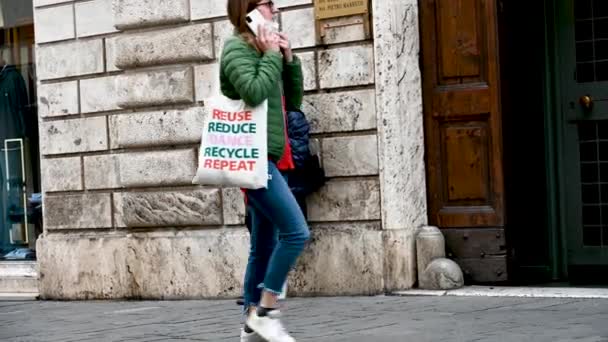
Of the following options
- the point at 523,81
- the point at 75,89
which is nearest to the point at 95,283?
the point at 75,89

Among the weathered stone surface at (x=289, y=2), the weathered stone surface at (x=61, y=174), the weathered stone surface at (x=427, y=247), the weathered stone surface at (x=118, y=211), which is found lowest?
the weathered stone surface at (x=427, y=247)

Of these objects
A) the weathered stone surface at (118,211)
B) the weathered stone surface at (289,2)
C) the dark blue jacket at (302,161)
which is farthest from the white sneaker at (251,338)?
the weathered stone surface at (118,211)

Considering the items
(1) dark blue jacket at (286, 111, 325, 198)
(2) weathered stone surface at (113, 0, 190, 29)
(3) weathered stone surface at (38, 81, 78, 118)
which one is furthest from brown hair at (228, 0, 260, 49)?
(3) weathered stone surface at (38, 81, 78, 118)

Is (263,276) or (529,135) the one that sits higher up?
(529,135)

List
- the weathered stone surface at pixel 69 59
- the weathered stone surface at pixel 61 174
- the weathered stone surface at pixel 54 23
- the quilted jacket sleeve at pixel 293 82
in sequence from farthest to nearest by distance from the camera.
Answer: the weathered stone surface at pixel 54 23
the weathered stone surface at pixel 61 174
the weathered stone surface at pixel 69 59
the quilted jacket sleeve at pixel 293 82

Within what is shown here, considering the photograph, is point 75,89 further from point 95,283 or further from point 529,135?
point 529,135

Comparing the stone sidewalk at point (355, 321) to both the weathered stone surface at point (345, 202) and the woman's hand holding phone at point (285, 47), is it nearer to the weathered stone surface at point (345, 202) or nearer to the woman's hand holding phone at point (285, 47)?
A: the weathered stone surface at point (345, 202)

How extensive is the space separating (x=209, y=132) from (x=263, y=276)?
2.83 feet

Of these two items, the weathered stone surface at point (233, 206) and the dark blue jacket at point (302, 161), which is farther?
the weathered stone surface at point (233, 206)

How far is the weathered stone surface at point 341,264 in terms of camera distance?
9.60m

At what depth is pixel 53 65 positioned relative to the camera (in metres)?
11.8

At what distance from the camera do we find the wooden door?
9656 millimetres

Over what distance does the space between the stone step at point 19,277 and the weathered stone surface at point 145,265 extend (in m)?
0.58

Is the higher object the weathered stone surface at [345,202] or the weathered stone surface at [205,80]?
the weathered stone surface at [205,80]
